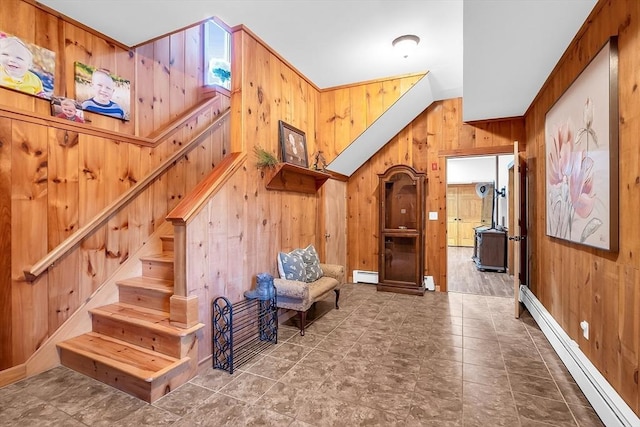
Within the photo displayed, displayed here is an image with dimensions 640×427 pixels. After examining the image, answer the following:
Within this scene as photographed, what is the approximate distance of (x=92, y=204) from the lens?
8.64 ft

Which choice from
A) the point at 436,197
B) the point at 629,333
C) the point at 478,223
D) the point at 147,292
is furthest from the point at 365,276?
the point at 478,223

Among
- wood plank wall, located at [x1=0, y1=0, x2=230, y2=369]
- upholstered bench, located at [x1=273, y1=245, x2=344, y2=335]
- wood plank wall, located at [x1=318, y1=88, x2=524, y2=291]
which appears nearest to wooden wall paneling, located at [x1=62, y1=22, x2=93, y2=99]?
wood plank wall, located at [x1=0, y1=0, x2=230, y2=369]

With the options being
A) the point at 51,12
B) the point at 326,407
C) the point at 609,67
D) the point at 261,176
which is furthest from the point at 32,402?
the point at 609,67

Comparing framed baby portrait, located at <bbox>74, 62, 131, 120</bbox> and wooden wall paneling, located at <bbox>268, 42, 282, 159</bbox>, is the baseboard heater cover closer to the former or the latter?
wooden wall paneling, located at <bbox>268, 42, 282, 159</bbox>

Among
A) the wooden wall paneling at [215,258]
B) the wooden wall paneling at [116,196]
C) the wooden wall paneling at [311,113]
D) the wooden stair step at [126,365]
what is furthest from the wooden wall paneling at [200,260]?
the wooden wall paneling at [311,113]

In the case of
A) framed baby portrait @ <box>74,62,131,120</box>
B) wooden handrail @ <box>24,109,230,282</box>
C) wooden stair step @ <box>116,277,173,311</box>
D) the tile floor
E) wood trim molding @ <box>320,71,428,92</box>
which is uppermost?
Result: wood trim molding @ <box>320,71,428,92</box>

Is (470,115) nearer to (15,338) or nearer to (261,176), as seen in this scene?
(261,176)

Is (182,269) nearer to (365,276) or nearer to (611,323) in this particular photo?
(611,323)

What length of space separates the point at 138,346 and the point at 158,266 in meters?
0.78

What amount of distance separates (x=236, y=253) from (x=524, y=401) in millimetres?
2361

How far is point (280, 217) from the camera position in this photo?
11.1 ft

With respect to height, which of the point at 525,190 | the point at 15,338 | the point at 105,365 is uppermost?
the point at 525,190

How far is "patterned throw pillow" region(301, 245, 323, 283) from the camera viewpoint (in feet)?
11.0

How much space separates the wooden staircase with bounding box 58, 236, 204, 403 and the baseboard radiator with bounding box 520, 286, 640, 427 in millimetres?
2542
